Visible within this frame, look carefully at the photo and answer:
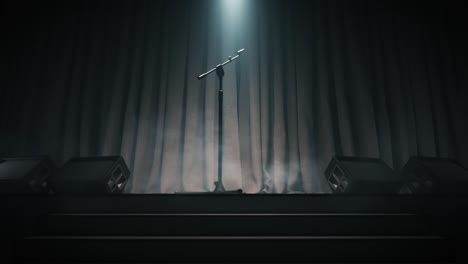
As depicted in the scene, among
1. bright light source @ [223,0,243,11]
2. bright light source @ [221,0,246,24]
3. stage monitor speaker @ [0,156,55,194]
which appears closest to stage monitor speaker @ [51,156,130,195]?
stage monitor speaker @ [0,156,55,194]

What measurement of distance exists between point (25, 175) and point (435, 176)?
2.67 meters

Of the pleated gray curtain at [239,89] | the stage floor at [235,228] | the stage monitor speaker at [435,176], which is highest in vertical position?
the pleated gray curtain at [239,89]

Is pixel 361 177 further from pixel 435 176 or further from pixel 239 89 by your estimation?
pixel 239 89

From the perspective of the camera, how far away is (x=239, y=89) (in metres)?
→ 3.93

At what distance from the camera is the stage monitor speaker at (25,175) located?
96.2 inches

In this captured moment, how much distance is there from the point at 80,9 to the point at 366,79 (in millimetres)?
3168

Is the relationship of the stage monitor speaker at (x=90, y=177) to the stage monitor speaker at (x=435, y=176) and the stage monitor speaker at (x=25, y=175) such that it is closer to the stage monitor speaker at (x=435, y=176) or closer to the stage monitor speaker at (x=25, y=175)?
the stage monitor speaker at (x=25, y=175)

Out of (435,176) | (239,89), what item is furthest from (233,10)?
(435,176)

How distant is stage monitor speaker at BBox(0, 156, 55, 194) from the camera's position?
2.44 metres

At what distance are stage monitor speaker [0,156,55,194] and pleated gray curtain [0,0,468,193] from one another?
1.01 m

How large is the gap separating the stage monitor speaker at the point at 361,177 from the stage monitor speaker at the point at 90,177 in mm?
1516

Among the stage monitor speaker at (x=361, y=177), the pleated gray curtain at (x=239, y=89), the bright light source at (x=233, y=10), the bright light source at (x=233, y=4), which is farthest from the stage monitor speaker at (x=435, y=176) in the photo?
the bright light source at (x=233, y=4)

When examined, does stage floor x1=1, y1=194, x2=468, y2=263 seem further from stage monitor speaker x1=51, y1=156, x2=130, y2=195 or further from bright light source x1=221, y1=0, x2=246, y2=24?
bright light source x1=221, y1=0, x2=246, y2=24

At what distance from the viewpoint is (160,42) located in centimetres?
409
